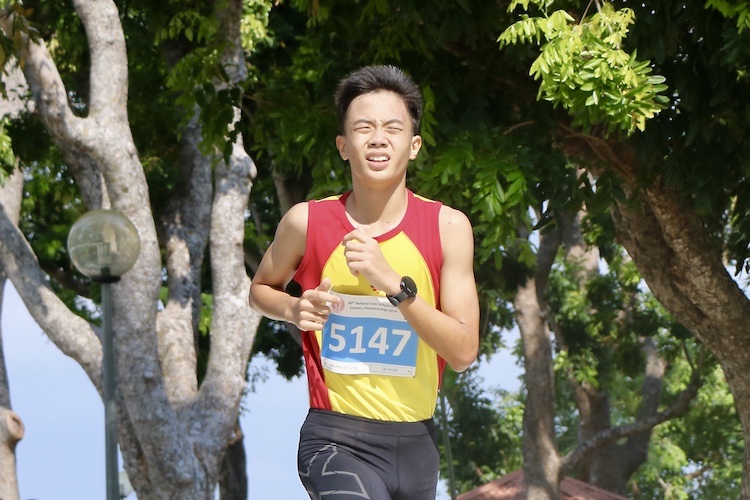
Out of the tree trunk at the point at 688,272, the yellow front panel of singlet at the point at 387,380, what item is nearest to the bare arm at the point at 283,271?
the yellow front panel of singlet at the point at 387,380

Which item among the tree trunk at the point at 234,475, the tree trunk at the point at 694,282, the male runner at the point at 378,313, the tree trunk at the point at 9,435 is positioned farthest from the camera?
the tree trunk at the point at 234,475

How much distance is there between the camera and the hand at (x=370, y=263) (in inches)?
132

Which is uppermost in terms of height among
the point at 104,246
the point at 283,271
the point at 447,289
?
the point at 104,246

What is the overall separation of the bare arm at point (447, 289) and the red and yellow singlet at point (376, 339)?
0.04m

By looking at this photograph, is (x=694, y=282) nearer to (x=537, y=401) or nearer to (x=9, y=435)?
(x=9, y=435)

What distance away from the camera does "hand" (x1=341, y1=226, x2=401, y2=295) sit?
3344mm

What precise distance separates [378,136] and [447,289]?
0.47 m

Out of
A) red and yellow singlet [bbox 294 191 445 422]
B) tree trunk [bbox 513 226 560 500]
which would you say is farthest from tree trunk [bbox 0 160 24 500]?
red and yellow singlet [bbox 294 191 445 422]

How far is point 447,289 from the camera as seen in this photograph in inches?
143

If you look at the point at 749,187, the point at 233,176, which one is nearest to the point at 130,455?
the point at 233,176

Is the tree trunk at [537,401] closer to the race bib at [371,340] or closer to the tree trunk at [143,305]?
the tree trunk at [143,305]

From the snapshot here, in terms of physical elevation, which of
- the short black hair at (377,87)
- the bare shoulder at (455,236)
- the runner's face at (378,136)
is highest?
the short black hair at (377,87)

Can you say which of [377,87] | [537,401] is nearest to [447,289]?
[377,87]

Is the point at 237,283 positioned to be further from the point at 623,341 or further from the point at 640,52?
the point at 623,341
